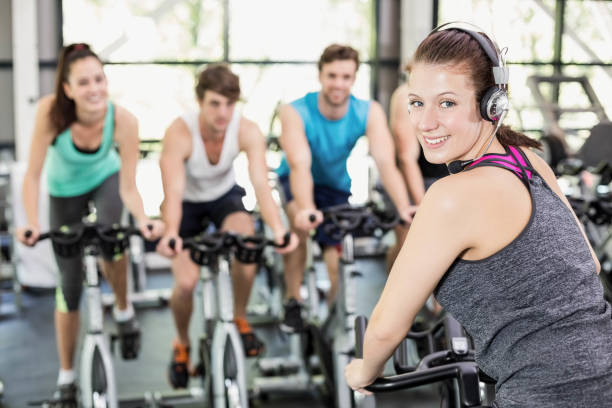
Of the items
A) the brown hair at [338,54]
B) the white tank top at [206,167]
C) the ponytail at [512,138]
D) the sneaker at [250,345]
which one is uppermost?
the brown hair at [338,54]

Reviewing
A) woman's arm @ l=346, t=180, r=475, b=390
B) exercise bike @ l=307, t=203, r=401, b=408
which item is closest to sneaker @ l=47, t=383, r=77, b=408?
exercise bike @ l=307, t=203, r=401, b=408

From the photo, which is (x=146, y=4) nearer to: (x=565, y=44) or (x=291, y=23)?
(x=291, y=23)

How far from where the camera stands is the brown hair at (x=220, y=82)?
2953mm

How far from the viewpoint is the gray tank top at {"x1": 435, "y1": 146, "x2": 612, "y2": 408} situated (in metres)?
0.99

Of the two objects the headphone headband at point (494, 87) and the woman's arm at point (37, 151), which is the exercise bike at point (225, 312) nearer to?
the woman's arm at point (37, 151)

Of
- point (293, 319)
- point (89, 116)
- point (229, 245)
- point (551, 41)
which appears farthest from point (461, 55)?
point (551, 41)

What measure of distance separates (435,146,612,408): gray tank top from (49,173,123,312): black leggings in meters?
2.33

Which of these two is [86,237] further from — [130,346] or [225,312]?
[130,346]

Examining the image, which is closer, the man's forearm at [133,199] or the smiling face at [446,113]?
the smiling face at [446,113]

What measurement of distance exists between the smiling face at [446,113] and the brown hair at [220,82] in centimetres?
193

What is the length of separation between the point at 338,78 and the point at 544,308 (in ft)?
7.95

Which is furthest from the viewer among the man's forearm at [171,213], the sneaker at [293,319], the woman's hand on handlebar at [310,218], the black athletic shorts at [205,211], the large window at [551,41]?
the large window at [551,41]

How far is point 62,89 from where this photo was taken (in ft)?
9.70

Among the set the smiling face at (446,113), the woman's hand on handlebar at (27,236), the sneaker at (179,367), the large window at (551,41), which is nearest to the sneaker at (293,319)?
the sneaker at (179,367)
